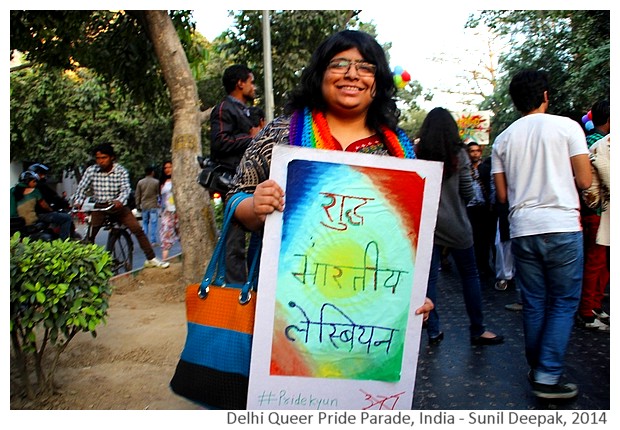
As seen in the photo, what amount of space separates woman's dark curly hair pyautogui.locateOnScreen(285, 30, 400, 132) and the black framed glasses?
0.02 meters

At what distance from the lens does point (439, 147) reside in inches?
187

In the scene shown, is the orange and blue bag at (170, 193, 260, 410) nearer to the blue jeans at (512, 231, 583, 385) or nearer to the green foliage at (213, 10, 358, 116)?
the blue jeans at (512, 231, 583, 385)

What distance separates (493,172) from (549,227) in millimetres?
603

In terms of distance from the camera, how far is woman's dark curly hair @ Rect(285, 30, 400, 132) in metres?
2.13

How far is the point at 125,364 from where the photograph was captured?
4.37 m

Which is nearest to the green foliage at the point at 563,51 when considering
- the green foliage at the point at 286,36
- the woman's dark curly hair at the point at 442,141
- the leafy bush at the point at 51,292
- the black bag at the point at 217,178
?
the green foliage at the point at 286,36

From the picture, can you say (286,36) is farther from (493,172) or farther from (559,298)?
(559,298)

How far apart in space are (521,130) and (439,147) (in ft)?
3.20

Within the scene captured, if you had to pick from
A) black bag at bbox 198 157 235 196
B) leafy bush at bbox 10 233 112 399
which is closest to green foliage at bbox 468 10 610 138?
black bag at bbox 198 157 235 196

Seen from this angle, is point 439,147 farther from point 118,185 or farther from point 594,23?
point 594,23
